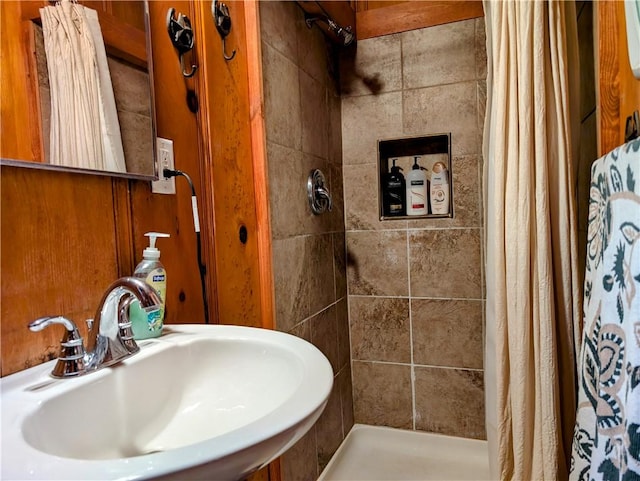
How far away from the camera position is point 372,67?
1.95m

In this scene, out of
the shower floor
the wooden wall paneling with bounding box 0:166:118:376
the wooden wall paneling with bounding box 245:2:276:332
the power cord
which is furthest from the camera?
the shower floor

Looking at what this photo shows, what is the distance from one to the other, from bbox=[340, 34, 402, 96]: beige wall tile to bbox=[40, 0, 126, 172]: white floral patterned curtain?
134 cm

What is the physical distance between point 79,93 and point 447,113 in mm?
1519

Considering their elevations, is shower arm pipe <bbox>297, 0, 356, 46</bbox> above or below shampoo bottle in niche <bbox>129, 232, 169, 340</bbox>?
above

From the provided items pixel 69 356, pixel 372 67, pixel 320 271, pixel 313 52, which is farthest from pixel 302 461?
pixel 372 67

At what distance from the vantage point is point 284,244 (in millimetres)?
1401

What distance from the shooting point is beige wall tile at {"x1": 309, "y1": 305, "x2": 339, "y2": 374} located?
1641mm

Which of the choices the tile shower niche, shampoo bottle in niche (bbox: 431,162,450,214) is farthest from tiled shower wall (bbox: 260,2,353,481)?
shampoo bottle in niche (bbox: 431,162,450,214)

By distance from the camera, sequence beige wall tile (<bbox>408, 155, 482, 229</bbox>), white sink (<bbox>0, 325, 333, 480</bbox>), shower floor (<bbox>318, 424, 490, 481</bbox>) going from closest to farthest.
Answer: white sink (<bbox>0, 325, 333, 480</bbox>)
shower floor (<bbox>318, 424, 490, 481</bbox>)
beige wall tile (<bbox>408, 155, 482, 229</bbox>)

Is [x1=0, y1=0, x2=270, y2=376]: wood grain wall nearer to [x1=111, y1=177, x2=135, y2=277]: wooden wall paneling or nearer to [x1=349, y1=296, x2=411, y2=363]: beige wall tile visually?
[x1=111, y1=177, x2=135, y2=277]: wooden wall paneling

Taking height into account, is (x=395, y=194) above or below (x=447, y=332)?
above

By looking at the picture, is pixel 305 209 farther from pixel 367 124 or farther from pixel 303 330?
pixel 367 124

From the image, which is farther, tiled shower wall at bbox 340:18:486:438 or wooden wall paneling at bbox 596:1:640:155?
tiled shower wall at bbox 340:18:486:438

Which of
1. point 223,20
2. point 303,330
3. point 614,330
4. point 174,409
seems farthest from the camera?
point 303,330
